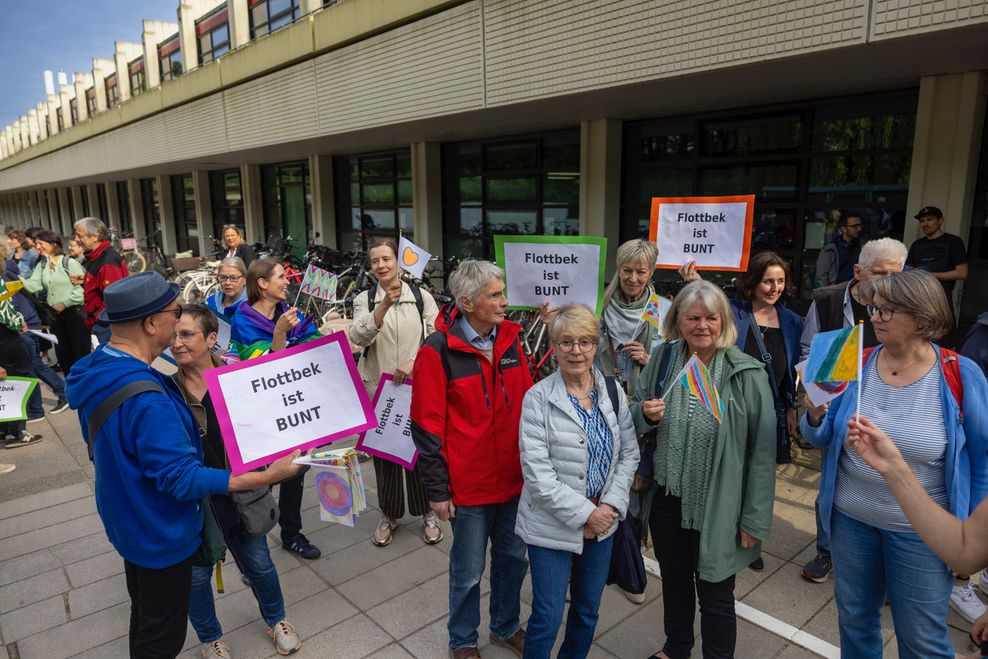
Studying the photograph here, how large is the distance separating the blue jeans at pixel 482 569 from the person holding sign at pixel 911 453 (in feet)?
4.41

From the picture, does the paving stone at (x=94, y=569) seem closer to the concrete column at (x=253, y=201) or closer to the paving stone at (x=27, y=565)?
the paving stone at (x=27, y=565)

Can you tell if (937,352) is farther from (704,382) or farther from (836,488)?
(704,382)

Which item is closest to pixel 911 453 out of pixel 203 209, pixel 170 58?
pixel 203 209

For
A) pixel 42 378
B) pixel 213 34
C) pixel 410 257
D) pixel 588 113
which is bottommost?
pixel 42 378

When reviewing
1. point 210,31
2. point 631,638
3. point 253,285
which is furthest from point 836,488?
point 210,31

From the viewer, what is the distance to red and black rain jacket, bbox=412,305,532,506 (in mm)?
2559

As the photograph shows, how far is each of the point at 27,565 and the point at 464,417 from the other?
322 cm

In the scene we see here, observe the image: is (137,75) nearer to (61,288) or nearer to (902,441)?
(61,288)

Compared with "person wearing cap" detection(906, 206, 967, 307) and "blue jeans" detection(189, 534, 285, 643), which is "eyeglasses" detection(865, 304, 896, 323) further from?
"person wearing cap" detection(906, 206, 967, 307)

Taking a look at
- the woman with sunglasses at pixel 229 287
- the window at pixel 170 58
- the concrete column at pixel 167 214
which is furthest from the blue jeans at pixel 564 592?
the concrete column at pixel 167 214

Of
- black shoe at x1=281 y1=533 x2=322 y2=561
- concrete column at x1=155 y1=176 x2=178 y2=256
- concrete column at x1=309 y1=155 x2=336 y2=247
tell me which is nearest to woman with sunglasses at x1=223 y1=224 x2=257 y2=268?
black shoe at x1=281 y1=533 x2=322 y2=561

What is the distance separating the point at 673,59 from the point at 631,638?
471cm

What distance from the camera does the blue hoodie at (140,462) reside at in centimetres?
202

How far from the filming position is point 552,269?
3387 millimetres
